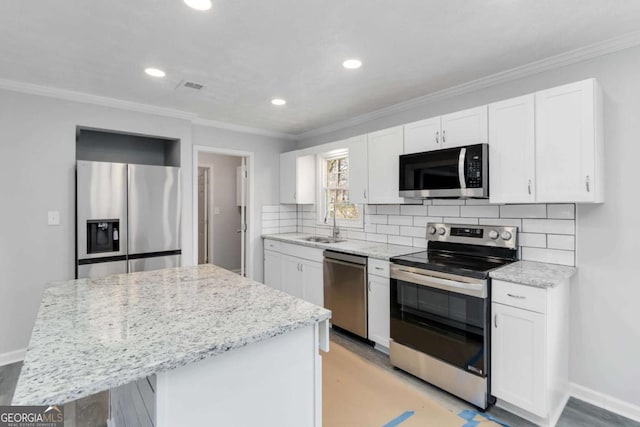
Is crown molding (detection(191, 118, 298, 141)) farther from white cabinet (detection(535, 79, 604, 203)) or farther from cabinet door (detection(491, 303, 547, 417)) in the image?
cabinet door (detection(491, 303, 547, 417))

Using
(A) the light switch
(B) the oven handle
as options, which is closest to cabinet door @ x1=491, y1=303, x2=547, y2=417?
(B) the oven handle

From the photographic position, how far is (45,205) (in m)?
2.93

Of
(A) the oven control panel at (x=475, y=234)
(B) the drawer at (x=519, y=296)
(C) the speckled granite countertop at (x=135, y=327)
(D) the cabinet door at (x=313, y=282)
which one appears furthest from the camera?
(D) the cabinet door at (x=313, y=282)

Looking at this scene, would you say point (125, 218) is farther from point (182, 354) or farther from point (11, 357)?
point (182, 354)

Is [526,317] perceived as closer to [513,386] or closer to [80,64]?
[513,386]

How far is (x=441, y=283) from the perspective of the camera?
7.51 feet

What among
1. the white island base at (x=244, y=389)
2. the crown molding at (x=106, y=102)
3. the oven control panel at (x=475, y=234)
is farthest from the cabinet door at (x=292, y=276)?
the white island base at (x=244, y=389)

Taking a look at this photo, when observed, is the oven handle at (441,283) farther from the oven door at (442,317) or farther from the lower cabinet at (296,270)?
the lower cabinet at (296,270)

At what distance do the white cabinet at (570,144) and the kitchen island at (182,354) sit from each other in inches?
71.2

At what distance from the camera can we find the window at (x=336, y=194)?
4.06m

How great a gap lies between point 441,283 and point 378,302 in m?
0.79

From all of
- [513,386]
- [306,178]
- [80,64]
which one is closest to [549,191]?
[513,386]

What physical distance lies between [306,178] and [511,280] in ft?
9.75

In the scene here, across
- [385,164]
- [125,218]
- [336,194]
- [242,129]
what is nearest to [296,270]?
[336,194]
